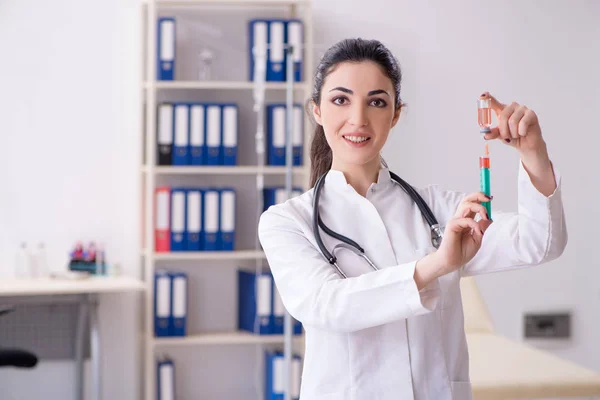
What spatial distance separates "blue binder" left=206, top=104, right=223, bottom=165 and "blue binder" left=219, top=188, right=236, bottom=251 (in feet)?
0.51

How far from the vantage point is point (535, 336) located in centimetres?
412

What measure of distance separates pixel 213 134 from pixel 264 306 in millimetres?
812

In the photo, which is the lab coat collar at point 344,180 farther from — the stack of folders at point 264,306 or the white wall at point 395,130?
the white wall at point 395,130

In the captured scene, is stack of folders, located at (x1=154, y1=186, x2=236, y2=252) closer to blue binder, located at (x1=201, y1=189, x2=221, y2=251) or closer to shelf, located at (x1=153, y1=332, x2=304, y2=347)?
blue binder, located at (x1=201, y1=189, x2=221, y2=251)

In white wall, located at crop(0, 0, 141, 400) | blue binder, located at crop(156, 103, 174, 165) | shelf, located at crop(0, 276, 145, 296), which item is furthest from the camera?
white wall, located at crop(0, 0, 141, 400)

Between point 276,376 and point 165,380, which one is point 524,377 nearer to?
point 276,376

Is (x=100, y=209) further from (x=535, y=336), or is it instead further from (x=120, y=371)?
(x=535, y=336)

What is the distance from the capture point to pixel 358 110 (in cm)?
125

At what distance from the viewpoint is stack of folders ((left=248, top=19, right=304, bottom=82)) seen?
11.7 feet

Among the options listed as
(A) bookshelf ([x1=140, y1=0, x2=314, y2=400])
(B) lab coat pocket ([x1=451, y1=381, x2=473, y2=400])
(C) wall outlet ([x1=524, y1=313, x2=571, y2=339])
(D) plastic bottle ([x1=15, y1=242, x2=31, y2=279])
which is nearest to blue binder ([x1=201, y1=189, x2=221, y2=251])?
(A) bookshelf ([x1=140, y1=0, x2=314, y2=400])

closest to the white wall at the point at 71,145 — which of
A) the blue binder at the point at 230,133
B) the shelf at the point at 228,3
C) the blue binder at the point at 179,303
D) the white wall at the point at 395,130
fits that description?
the white wall at the point at 395,130

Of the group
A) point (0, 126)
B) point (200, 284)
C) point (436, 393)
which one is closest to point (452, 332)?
point (436, 393)

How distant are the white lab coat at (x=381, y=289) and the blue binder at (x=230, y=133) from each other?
88.8 inches

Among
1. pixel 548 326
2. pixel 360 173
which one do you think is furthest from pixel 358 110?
pixel 548 326
